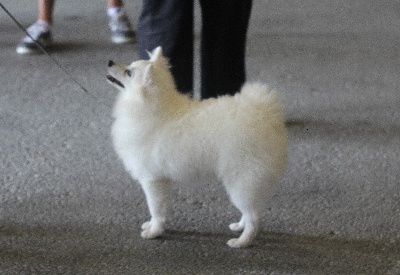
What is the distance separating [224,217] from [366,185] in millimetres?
570

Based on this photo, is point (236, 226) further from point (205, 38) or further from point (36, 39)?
point (36, 39)

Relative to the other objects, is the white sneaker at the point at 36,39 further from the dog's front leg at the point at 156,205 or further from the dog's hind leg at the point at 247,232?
the dog's hind leg at the point at 247,232

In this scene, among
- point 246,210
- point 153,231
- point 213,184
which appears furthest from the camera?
point 213,184

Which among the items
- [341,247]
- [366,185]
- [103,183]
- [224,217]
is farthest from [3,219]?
[366,185]

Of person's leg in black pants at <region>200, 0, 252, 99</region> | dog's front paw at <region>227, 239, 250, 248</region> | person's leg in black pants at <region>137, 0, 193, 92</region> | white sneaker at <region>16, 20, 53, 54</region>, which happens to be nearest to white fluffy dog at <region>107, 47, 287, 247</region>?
dog's front paw at <region>227, 239, 250, 248</region>

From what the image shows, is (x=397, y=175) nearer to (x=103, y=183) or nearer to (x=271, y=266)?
(x=271, y=266)

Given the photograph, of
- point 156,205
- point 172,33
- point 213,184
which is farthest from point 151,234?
point 172,33

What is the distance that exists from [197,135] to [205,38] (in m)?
0.86

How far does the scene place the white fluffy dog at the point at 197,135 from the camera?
198 centimetres

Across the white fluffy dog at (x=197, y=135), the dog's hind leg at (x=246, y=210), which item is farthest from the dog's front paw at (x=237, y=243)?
the white fluffy dog at (x=197, y=135)

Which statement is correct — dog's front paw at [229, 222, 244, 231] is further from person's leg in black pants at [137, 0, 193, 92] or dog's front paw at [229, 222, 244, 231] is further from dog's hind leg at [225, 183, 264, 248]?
person's leg in black pants at [137, 0, 193, 92]

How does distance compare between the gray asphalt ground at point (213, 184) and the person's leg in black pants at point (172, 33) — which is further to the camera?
the person's leg in black pants at point (172, 33)

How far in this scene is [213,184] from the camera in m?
2.55

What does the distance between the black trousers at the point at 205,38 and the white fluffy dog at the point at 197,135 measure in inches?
19.3
